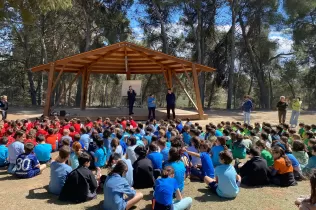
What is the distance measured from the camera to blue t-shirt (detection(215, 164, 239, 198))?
4699 millimetres

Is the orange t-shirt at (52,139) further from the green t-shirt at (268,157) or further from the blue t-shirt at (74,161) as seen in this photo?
the green t-shirt at (268,157)

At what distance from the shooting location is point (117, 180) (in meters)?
4.04

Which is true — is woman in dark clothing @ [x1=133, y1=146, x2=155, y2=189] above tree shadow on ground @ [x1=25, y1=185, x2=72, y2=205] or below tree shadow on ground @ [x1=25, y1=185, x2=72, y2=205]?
above

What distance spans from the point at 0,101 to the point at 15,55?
1570 cm

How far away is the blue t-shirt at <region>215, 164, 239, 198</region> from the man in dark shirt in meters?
0.73

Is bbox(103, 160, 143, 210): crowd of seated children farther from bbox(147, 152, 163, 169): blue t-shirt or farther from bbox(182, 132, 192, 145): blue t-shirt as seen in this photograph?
bbox(182, 132, 192, 145): blue t-shirt

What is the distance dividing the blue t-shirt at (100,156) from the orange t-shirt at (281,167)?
3637 millimetres

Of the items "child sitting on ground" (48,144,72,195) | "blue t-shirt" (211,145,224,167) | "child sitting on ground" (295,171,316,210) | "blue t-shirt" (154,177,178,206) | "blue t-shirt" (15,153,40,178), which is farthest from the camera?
"blue t-shirt" (211,145,224,167)

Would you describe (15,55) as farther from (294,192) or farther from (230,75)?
(294,192)

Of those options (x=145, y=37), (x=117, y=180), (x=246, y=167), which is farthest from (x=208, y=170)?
(x=145, y=37)

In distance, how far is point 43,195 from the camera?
496 centimetres

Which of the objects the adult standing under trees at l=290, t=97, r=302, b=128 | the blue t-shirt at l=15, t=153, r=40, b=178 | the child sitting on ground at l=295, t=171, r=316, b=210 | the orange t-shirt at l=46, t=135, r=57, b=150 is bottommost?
the blue t-shirt at l=15, t=153, r=40, b=178

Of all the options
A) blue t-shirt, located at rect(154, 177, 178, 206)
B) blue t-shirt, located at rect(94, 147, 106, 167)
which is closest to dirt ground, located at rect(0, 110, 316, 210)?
blue t-shirt, located at rect(154, 177, 178, 206)

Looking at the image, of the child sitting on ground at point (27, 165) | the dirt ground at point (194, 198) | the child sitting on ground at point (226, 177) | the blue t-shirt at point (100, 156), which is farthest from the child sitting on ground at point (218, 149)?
the child sitting on ground at point (27, 165)
